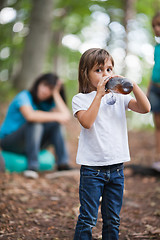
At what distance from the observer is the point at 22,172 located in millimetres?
3773

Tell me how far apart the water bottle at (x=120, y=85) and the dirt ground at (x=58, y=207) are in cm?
120

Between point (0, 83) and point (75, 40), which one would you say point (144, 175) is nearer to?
point (0, 83)

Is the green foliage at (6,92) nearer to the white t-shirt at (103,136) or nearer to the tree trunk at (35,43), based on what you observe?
the tree trunk at (35,43)

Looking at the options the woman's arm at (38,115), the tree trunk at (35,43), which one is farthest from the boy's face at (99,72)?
the tree trunk at (35,43)

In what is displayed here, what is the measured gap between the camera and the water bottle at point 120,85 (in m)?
1.58

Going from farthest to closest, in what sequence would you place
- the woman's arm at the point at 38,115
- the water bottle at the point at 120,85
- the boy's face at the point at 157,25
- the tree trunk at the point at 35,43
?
the tree trunk at the point at 35,43 → the woman's arm at the point at 38,115 → the boy's face at the point at 157,25 → the water bottle at the point at 120,85

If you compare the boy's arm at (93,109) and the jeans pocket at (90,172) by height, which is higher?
the boy's arm at (93,109)

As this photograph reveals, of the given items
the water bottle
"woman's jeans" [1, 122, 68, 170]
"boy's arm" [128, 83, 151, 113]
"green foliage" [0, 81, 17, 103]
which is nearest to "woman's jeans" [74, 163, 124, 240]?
"boy's arm" [128, 83, 151, 113]

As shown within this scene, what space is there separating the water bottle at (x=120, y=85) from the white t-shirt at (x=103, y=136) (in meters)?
0.19

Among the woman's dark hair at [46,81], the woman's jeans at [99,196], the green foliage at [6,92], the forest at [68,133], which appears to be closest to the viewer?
the woman's jeans at [99,196]

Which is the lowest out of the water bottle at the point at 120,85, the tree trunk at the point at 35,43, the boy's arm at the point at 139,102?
the boy's arm at the point at 139,102

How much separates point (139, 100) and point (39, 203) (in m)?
1.68

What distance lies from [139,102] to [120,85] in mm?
215

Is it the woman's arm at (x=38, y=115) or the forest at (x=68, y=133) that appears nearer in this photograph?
the forest at (x=68, y=133)
